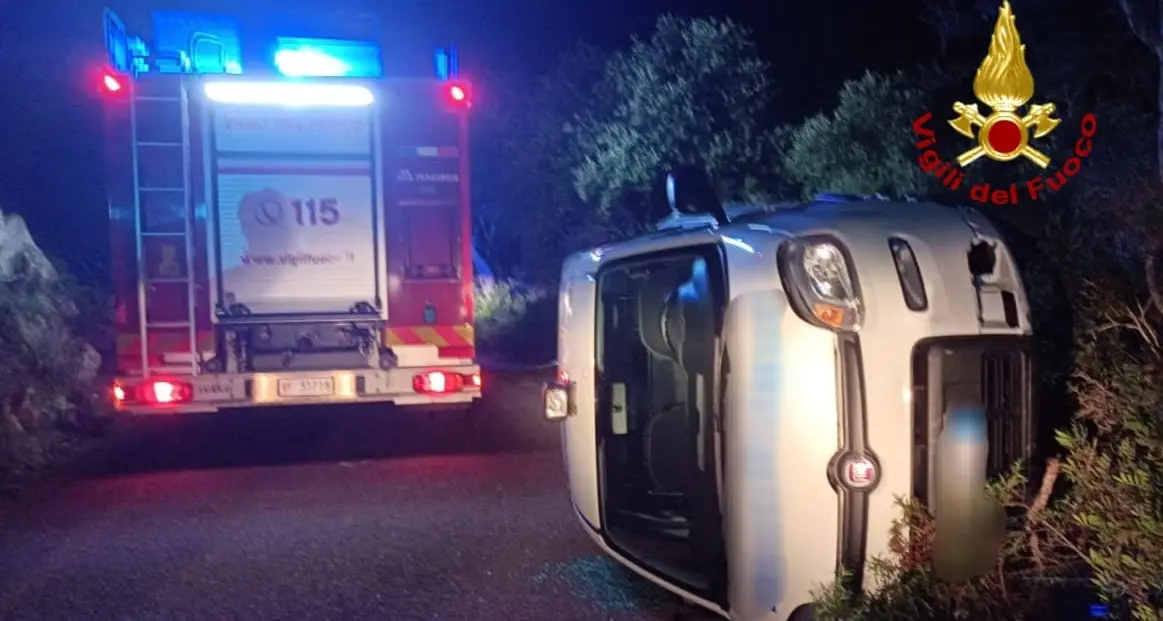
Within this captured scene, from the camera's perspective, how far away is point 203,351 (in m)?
9.34

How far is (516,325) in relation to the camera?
22.1 m

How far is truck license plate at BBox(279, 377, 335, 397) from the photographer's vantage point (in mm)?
9398

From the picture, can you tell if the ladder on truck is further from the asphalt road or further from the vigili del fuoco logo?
the vigili del fuoco logo

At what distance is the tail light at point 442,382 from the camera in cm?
968

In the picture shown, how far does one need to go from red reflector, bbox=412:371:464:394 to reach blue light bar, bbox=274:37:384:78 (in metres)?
2.49

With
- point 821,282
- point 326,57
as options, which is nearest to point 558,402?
Answer: point 821,282

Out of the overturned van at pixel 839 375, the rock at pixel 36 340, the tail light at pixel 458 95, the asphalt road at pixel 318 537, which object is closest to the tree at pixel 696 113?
the asphalt road at pixel 318 537

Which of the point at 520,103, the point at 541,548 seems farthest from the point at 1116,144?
the point at 520,103

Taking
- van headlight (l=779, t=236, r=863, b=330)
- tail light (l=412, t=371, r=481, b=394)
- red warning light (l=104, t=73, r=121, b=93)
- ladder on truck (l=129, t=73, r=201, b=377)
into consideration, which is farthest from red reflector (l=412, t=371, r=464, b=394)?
van headlight (l=779, t=236, r=863, b=330)

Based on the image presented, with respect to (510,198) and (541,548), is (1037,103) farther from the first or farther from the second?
(510,198)

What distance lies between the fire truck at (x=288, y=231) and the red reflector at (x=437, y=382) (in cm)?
1

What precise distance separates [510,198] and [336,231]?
1481 cm

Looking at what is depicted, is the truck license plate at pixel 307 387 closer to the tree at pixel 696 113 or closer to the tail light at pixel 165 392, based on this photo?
the tail light at pixel 165 392

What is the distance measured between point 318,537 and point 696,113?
10.3 meters
